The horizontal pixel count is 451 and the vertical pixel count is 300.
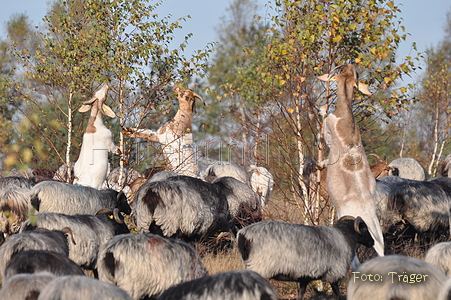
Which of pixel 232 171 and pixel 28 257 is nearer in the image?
pixel 28 257

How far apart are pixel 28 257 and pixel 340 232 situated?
3475 mm

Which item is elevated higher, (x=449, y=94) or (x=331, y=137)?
(x=449, y=94)

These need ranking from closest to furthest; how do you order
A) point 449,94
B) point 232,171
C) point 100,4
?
point 100,4 < point 232,171 < point 449,94

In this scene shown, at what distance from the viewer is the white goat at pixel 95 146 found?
35.7ft

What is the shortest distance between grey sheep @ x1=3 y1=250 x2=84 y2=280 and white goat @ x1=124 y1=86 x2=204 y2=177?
6351 mm

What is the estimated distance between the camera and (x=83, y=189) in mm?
9812

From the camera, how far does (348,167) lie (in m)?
7.56

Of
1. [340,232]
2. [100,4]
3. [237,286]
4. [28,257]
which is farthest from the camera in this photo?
[100,4]

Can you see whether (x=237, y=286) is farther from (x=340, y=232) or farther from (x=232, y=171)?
(x=232, y=171)

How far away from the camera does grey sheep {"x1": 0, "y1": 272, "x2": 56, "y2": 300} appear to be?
4.64 meters

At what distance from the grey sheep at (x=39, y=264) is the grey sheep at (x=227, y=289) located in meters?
1.27

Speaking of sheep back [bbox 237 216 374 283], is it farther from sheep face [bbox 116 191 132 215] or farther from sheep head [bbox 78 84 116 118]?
sheep head [bbox 78 84 116 118]

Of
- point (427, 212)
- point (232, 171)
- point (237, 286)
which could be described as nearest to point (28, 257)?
point (237, 286)

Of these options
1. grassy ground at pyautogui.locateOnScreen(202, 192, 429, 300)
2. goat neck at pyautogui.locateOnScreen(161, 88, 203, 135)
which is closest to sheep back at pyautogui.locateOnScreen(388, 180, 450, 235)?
grassy ground at pyautogui.locateOnScreen(202, 192, 429, 300)
